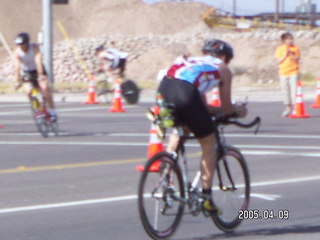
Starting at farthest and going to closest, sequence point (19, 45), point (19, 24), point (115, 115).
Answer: point (19, 24), point (115, 115), point (19, 45)

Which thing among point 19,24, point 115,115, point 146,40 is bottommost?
point 19,24

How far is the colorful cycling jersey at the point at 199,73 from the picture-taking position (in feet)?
25.6

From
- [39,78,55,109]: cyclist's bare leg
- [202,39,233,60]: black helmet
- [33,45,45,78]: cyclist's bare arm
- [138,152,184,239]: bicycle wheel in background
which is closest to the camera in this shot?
[138,152,184,239]: bicycle wheel in background

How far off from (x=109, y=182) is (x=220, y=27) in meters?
70.4

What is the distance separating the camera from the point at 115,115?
74.2 ft

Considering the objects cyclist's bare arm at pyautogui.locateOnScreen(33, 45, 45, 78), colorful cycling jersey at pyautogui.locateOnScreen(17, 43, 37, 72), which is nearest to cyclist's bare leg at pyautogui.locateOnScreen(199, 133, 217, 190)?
cyclist's bare arm at pyautogui.locateOnScreen(33, 45, 45, 78)

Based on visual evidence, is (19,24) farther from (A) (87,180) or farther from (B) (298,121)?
(A) (87,180)

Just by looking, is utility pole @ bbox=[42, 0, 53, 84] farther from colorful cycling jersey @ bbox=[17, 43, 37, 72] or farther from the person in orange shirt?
colorful cycling jersey @ bbox=[17, 43, 37, 72]

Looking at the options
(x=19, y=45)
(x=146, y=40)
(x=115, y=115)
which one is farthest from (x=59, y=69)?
(x=19, y=45)

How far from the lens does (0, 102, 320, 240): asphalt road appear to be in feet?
28.1

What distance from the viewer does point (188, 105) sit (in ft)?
25.3

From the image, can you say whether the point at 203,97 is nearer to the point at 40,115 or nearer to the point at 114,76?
the point at 40,115

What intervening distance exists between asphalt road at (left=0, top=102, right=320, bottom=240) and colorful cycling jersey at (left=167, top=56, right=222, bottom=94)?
1.41 meters

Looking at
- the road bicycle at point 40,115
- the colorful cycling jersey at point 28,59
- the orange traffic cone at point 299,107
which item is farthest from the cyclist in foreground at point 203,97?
the orange traffic cone at point 299,107
